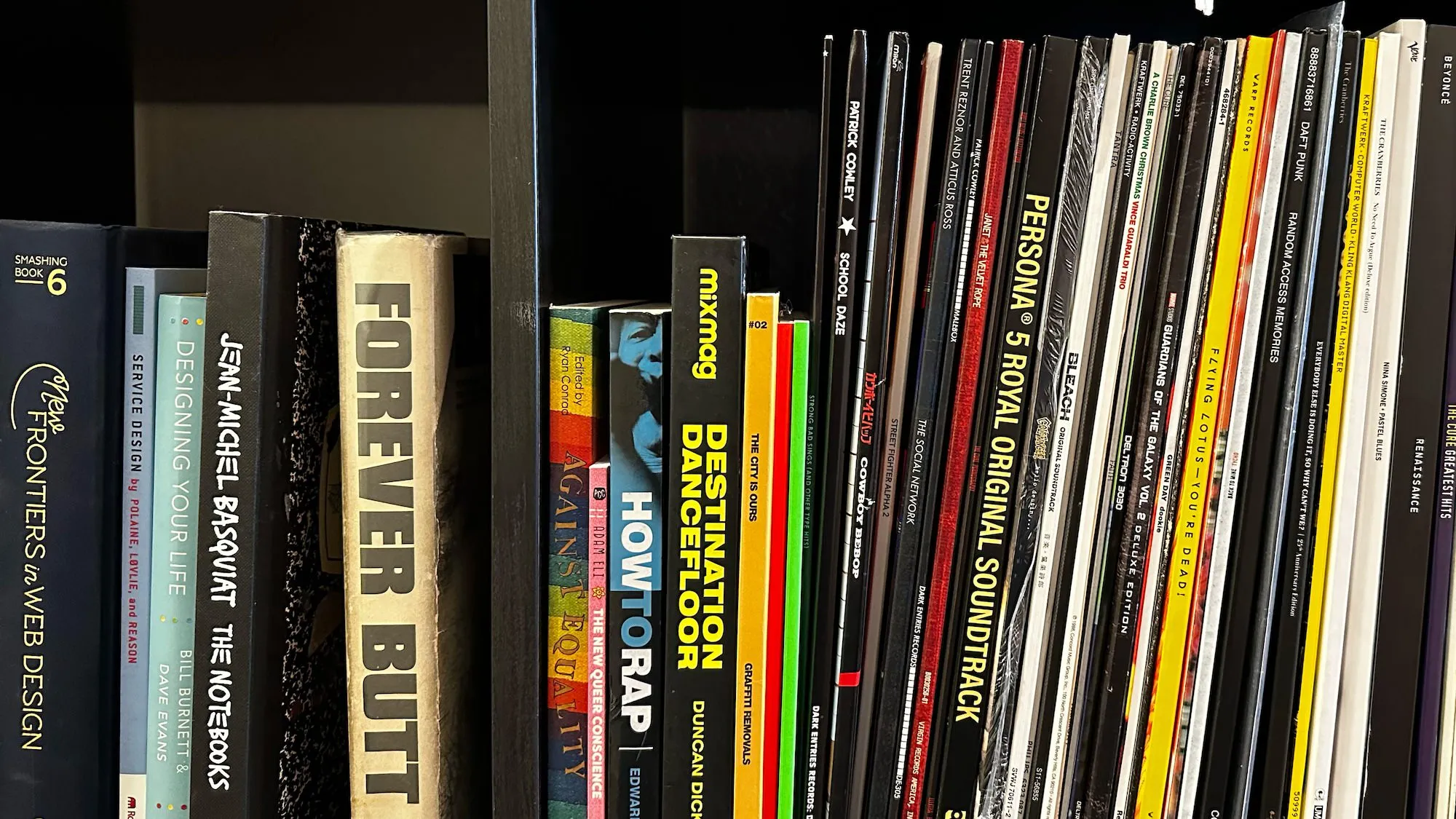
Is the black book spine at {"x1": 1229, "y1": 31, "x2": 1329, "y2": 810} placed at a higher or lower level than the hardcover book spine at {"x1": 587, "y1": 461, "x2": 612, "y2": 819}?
higher

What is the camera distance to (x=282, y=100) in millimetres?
888

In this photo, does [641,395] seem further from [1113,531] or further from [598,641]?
[1113,531]

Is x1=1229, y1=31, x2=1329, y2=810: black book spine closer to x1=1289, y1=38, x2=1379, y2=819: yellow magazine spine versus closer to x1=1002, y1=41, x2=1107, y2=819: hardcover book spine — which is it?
x1=1289, y1=38, x2=1379, y2=819: yellow magazine spine

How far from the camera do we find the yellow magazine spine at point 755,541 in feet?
1.77

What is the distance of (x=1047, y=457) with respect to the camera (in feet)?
1.86

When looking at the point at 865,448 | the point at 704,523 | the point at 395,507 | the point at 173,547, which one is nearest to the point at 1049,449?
the point at 865,448

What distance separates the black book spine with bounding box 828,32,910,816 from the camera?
552 millimetres

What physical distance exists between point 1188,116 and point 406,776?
2.01ft

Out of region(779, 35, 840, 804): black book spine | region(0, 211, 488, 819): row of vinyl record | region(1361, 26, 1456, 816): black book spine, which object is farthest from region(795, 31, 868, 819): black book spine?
region(1361, 26, 1456, 816): black book spine

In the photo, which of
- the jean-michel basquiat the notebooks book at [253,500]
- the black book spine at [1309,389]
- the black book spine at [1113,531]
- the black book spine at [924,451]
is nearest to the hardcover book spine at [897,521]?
the black book spine at [924,451]

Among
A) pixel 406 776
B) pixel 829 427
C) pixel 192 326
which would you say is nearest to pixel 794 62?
pixel 829 427

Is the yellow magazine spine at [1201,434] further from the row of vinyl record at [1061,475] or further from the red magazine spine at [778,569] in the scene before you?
the red magazine spine at [778,569]

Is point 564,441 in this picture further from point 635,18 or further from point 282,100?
point 282,100

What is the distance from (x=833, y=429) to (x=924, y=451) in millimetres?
57
